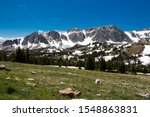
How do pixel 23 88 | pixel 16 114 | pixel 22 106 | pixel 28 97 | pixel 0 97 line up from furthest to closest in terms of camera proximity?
1. pixel 23 88
2. pixel 28 97
3. pixel 0 97
4. pixel 22 106
5. pixel 16 114

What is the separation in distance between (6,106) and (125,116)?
787cm

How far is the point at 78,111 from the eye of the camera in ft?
59.9

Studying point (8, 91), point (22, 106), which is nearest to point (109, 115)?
point (22, 106)

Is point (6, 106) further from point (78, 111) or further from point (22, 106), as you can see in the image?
point (78, 111)

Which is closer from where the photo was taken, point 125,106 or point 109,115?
point 109,115

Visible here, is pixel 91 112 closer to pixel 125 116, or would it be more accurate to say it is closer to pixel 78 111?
pixel 78 111

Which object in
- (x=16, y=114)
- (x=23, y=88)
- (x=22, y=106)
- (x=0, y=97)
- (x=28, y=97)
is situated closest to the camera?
(x=16, y=114)

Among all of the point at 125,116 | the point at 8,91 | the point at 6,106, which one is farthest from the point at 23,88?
the point at 125,116

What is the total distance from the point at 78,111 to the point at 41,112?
2.38 metres

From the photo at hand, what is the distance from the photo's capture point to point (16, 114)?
17.6 meters

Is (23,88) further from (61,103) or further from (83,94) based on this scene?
(61,103)

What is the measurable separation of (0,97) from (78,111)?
6729 millimetres

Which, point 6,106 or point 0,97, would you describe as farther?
point 0,97

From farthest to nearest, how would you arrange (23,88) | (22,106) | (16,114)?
(23,88) → (22,106) → (16,114)
